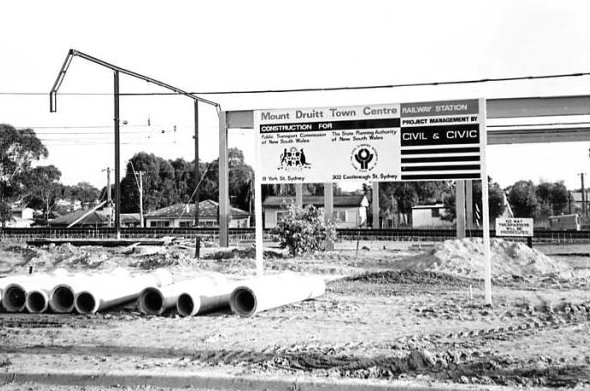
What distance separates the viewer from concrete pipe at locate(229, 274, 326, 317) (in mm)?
9836

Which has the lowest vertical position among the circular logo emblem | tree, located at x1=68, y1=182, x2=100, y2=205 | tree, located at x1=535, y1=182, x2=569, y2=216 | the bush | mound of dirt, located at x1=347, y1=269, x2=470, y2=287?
mound of dirt, located at x1=347, y1=269, x2=470, y2=287

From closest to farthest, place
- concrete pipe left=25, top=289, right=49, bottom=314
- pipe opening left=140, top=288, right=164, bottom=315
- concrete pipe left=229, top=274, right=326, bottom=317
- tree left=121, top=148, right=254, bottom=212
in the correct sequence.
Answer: concrete pipe left=229, top=274, right=326, bottom=317, pipe opening left=140, top=288, right=164, bottom=315, concrete pipe left=25, top=289, right=49, bottom=314, tree left=121, top=148, right=254, bottom=212

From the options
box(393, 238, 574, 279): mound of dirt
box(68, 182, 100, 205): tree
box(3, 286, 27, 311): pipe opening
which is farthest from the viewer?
box(68, 182, 100, 205): tree

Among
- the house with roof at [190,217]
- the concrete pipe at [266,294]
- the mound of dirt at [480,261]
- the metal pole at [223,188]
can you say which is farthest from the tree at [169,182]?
the concrete pipe at [266,294]

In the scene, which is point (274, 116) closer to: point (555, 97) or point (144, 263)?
point (144, 263)

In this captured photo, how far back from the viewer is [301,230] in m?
22.5

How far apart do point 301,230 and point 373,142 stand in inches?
431

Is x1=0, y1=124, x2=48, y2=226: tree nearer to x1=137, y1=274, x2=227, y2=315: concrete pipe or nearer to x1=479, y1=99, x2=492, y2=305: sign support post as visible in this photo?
x1=137, y1=274, x2=227, y2=315: concrete pipe

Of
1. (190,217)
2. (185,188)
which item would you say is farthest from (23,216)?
(190,217)

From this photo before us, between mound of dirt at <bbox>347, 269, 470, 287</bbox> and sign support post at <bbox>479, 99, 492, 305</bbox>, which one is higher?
sign support post at <bbox>479, 99, 492, 305</bbox>

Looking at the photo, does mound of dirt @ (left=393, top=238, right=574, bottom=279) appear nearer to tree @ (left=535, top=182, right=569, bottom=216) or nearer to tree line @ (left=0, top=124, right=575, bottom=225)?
tree line @ (left=0, top=124, right=575, bottom=225)

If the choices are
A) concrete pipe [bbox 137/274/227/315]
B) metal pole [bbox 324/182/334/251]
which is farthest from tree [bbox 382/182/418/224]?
concrete pipe [bbox 137/274/227/315]

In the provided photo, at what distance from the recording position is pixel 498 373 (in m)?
6.10

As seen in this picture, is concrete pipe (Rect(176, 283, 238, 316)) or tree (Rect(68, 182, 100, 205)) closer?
concrete pipe (Rect(176, 283, 238, 316))
